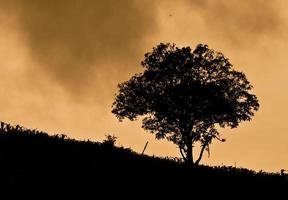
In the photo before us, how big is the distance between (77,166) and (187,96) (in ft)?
123

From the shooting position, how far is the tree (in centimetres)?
5803

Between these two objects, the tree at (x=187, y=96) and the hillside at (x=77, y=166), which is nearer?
the hillside at (x=77, y=166)

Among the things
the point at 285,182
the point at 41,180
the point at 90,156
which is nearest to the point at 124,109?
the point at 285,182

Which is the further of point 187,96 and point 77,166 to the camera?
point 187,96

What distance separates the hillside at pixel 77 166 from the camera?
19500 millimetres

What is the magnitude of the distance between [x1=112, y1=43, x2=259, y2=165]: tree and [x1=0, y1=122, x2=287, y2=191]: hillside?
29.7 meters

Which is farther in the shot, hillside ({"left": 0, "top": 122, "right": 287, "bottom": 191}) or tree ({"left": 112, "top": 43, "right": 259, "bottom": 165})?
tree ({"left": 112, "top": 43, "right": 259, "bottom": 165})

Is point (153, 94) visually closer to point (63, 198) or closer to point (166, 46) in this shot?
point (166, 46)

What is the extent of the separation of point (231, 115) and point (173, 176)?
116 ft

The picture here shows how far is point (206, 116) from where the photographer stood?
5834 centimetres

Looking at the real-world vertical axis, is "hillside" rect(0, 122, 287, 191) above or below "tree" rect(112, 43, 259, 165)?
below

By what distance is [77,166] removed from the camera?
21.5m

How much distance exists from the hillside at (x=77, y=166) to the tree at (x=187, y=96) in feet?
97.6

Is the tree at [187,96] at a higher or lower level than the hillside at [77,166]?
higher
